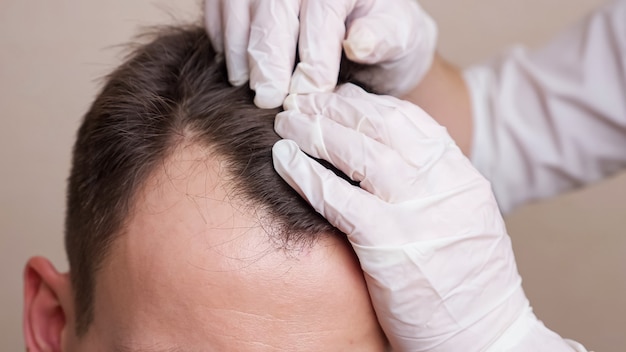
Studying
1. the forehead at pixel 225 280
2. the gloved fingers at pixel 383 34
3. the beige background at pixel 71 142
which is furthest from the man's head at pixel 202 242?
the beige background at pixel 71 142

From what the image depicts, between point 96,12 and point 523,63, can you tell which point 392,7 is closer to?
point 523,63

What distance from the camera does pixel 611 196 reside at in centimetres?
164

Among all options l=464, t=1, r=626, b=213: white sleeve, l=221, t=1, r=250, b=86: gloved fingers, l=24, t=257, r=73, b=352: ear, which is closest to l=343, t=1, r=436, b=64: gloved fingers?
l=221, t=1, r=250, b=86: gloved fingers

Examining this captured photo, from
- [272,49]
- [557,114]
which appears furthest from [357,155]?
[557,114]

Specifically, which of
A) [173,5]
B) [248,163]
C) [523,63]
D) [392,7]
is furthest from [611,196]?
[248,163]

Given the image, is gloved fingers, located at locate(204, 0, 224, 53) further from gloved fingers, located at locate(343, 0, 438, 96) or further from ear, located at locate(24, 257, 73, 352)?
ear, located at locate(24, 257, 73, 352)

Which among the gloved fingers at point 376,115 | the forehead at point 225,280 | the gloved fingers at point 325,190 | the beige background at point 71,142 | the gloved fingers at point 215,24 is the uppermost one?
the gloved fingers at point 215,24

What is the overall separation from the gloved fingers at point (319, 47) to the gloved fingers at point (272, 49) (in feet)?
0.04

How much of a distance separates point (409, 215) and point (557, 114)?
0.60m

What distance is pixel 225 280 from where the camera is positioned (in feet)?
2.34

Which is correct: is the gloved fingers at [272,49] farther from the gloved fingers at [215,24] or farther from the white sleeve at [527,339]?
the white sleeve at [527,339]

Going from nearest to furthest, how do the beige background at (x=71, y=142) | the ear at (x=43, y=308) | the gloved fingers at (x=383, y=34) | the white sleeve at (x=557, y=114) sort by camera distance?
the gloved fingers at (x=383, y=34) < the ear at (x=43, y=308) < the white sleeve at (x=557, y=114) < the beige background at (x=71, y=142)

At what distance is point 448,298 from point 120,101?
0.43 metres

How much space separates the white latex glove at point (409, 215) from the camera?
28.0 inches
